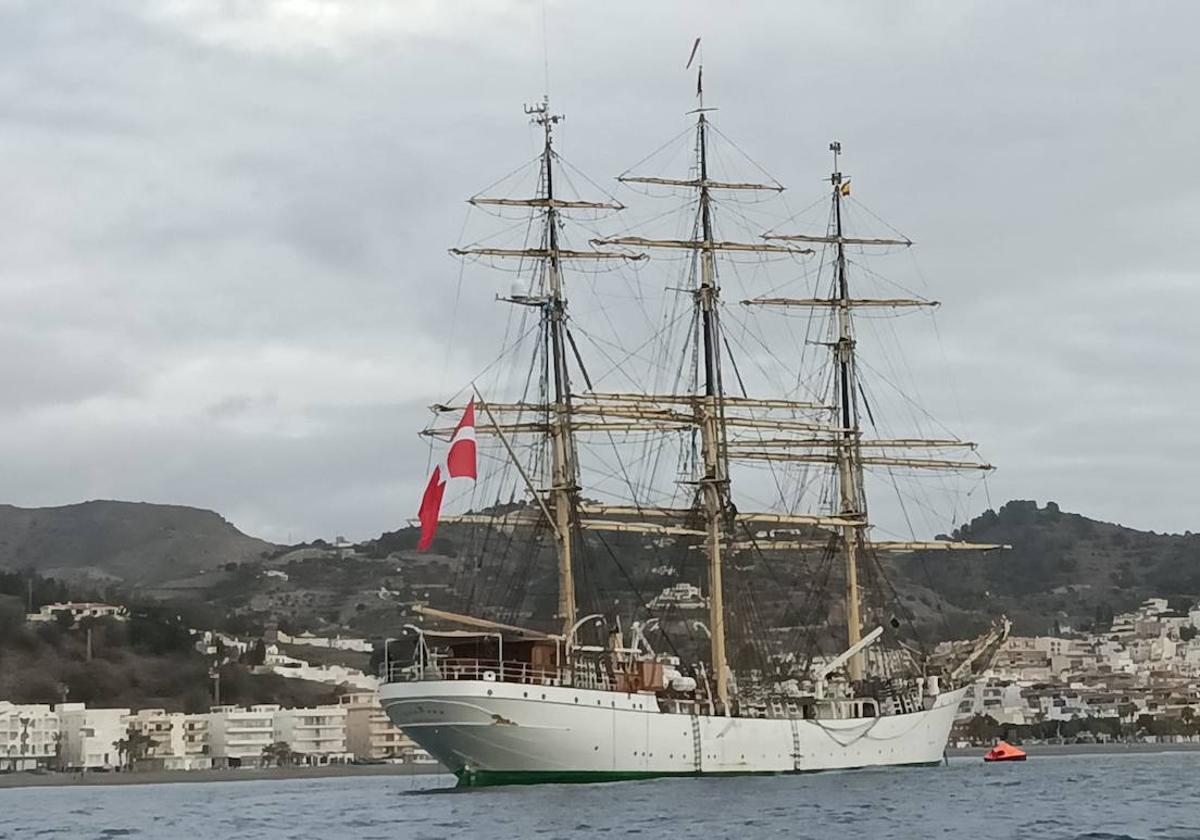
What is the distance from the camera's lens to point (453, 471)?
261ft

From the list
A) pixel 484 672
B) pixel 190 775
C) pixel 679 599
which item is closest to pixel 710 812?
pixel 484 672

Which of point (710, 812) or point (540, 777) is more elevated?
point (540, 777)

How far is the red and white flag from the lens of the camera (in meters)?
78.8

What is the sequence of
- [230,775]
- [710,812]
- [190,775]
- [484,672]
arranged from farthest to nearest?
[230,775], [190,775], [484,672], [710,812]

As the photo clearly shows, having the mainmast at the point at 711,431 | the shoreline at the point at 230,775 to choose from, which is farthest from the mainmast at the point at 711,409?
the shoreline at the point at 230,775

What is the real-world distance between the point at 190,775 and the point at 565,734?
106 meters

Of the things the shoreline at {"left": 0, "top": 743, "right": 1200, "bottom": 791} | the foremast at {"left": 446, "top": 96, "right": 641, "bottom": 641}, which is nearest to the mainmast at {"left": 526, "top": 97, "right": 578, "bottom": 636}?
the foremast at {"left": 446, "top": 96, "right": 641, "bottom": 641}

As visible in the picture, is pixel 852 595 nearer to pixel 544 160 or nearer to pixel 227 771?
pixel 544 160

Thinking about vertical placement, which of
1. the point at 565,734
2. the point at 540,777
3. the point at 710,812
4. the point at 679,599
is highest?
the point at 679,599

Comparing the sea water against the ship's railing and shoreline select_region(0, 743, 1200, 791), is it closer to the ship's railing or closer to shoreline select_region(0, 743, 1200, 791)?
the ship's railing

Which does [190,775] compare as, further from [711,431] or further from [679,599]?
[711,431]

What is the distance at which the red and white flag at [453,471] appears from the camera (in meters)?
78.8

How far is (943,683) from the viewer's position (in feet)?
375

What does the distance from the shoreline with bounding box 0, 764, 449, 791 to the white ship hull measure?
69560 millimetres
